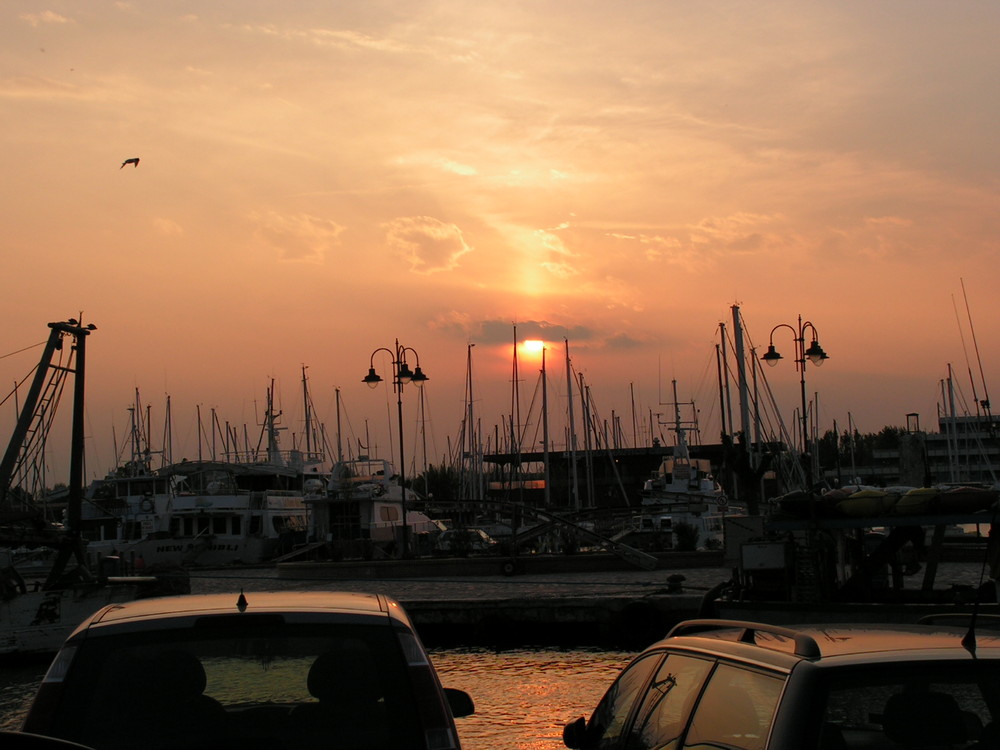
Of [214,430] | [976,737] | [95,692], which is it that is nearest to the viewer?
[976,737]

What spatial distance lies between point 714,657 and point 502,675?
16.5 m

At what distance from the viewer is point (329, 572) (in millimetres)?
40281

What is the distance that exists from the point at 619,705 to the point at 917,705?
2.03 metres

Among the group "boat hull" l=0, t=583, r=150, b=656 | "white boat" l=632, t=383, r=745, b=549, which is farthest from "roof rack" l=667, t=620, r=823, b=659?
"white boat" l=632, t=383, r=745, b=549

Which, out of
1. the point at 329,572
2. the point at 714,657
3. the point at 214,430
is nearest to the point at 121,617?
the point at 714,657

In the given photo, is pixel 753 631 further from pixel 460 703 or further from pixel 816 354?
pixel 816 354

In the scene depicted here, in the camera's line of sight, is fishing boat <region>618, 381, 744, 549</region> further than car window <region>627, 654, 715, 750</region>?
Yes

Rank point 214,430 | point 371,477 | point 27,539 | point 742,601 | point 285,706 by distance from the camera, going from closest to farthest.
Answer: point 285,706
point 742,601
point 27,539
point 371,477
point 214,430

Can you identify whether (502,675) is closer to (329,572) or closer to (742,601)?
(742,601)

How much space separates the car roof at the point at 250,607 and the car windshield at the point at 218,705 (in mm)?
112

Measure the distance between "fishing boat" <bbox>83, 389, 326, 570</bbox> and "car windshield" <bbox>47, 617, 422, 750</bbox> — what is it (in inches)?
2049

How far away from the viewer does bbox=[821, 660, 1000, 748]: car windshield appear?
12.6ft

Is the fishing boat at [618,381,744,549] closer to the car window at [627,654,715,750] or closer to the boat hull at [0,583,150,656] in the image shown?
the boat hull at [0,583,150,656]

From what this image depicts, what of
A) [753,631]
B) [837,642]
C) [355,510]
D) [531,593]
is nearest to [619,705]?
[753,631]
